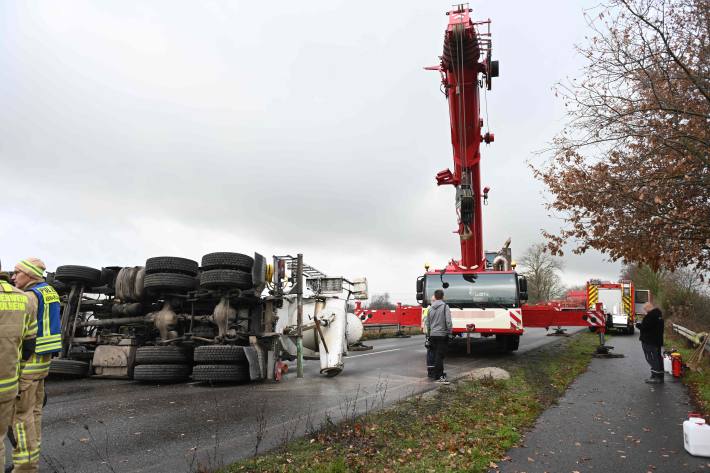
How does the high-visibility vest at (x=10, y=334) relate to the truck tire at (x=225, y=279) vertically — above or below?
below

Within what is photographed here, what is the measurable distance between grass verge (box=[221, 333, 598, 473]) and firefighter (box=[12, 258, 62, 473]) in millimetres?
1499

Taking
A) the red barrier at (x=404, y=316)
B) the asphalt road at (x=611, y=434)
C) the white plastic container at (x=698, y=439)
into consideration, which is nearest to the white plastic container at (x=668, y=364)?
the asphalt road at (x=611, y=434)

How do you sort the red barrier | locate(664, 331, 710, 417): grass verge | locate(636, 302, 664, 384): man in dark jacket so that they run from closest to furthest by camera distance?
locate(664, 331, 710, 417): grass verge
locate(636, 302, 664, 384): man in dark jacket
the red barrier

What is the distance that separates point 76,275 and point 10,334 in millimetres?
7028

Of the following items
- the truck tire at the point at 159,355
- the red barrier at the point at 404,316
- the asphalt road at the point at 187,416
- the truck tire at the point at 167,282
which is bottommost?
the asphalt road at the point at 187,416

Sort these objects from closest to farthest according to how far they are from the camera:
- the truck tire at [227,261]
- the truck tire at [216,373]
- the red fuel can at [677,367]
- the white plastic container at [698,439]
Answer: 1. the white plastic container at [698,439]
2. the truck tire at [216,373]
3. the truck tire at [227,261]
4. the red fuel can at [677,367]

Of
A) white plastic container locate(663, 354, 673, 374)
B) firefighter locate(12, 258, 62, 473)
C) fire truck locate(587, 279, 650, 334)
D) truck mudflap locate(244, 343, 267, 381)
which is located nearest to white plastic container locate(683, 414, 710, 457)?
firefighter locate(12, 258, 62, 473)

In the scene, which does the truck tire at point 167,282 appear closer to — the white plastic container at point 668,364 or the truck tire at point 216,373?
the truck tire at point 216,373

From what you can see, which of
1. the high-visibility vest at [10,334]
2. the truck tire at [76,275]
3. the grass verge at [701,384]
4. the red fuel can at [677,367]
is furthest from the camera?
the red fuel can at [677,367]

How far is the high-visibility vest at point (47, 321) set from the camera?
3.94m

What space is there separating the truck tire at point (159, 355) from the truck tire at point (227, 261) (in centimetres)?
157

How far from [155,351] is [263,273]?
233 cm

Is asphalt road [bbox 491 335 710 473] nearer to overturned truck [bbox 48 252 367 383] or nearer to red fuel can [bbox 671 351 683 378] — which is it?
red fuel can [bbox 671 351 683 378]

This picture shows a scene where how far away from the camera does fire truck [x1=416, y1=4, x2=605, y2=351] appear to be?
1084cm
